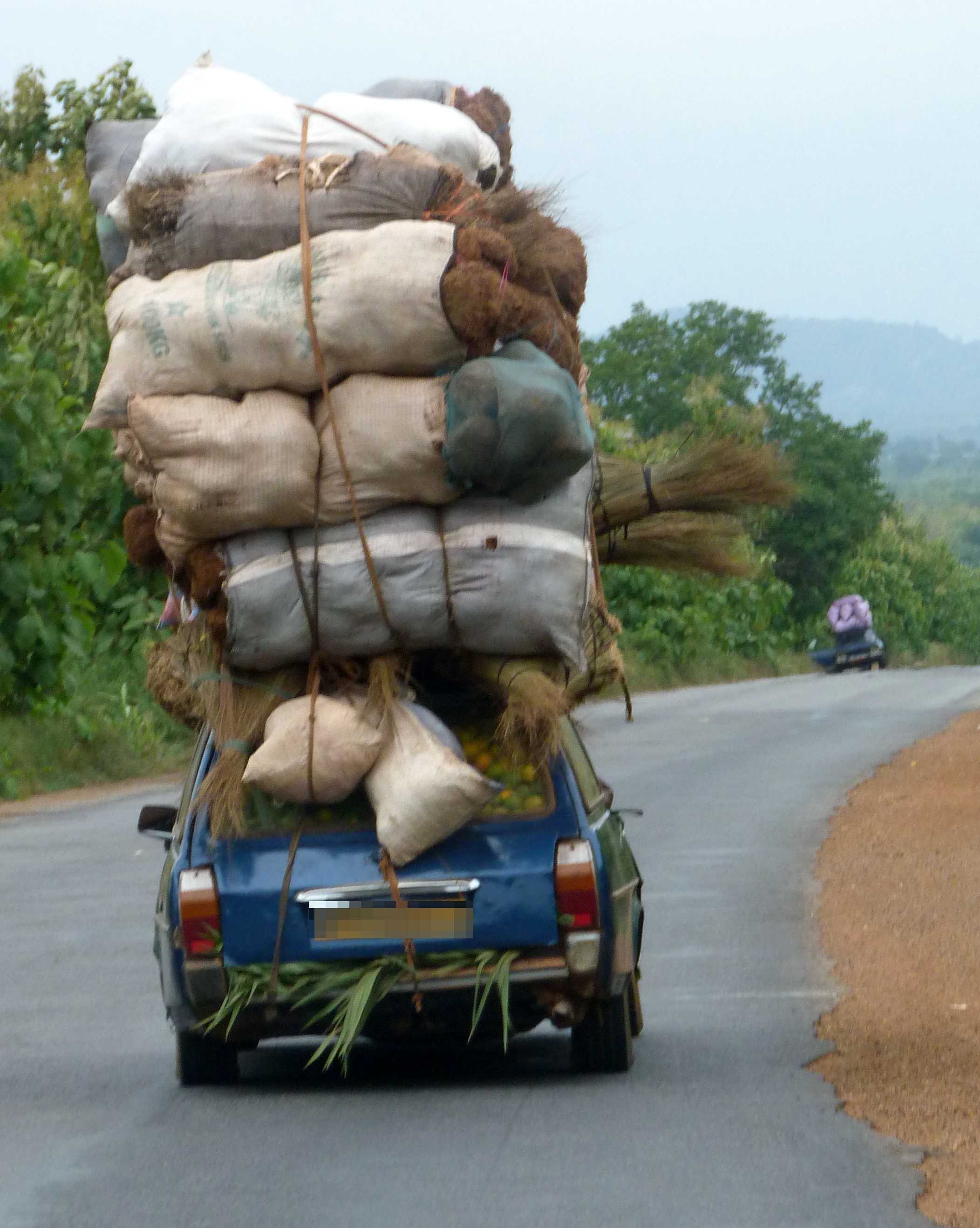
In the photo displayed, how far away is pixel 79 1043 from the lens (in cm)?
885

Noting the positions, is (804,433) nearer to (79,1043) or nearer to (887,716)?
(887,716)

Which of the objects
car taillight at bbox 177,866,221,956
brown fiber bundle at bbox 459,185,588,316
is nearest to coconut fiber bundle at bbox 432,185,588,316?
brown fiber bundle at bbox 459,185,588,316

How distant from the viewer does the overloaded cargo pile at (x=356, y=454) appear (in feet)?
23.8

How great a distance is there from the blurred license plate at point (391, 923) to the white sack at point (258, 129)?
8.62ft

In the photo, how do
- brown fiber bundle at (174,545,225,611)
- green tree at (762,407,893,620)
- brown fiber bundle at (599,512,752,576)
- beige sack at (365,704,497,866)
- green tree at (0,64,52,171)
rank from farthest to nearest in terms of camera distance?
green tree at (762,407,893,620) → green tree at (0,64,52,171) → brown fiber bundle at (599,512,752,576) → brown fiber bundle at (174,545,225,611) → beige sack at (365,704,497,866)

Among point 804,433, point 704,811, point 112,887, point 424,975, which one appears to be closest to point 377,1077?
point 424,975

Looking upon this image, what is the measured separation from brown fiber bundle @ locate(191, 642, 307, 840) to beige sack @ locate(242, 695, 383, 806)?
0.14 metres

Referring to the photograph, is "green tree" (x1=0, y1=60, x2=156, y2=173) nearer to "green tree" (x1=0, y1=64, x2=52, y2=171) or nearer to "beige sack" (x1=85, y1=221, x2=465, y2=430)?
"green tree" (x1=0, y1=64, x2=52, y2=171)

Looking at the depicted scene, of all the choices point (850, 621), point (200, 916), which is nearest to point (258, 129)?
point (200, 916)

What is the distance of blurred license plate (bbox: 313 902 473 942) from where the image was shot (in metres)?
7.12

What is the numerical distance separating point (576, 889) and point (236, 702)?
56.2 inches

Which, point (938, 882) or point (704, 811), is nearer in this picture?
point (938, 882)

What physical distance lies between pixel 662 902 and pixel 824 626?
57275 mm

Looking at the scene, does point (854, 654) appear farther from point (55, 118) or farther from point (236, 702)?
point (236, 702)
